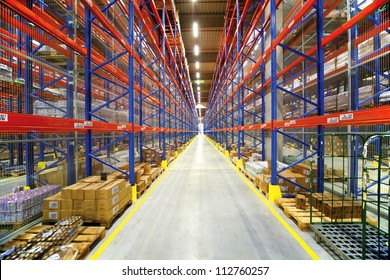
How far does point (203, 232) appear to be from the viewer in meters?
3.29

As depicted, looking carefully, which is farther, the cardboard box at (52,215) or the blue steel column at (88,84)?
the blue steel column at (88,84)

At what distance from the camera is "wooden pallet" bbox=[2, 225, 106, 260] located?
8.86 ft

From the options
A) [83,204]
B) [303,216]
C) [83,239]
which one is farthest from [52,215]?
[303,216]

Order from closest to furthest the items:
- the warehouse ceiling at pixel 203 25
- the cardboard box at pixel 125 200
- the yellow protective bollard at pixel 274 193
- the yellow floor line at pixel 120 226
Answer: the yellow floor line at pixel 120 226 < the cardboard box at pixel 125 200 < the yellow protective bollard at pixel 274 193 < the warehouse ceiling at pixel 203 25

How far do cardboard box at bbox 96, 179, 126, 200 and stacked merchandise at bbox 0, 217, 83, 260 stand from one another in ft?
2.02

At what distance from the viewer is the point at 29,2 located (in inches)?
173

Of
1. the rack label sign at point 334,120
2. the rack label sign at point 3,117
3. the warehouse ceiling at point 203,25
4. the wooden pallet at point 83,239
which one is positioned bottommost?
the wooden pallet at point 83,239

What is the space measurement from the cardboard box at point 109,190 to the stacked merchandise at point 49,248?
614 millimetres

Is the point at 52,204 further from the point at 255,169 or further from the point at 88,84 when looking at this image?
the point at 255,169

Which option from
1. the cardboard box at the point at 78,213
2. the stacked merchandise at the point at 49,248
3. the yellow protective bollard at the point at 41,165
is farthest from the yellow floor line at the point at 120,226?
the yellow protective bollard at the point at 41,165

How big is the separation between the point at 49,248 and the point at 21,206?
1679mm

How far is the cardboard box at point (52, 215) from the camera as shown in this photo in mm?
3512

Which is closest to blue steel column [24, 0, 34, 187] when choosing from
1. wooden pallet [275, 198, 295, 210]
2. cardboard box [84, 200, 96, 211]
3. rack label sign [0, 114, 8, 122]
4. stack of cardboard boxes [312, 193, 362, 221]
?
cardboard box [84, 200, 96, 211]

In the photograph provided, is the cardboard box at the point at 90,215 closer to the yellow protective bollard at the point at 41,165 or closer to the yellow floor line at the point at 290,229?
the yellow floor line at the point at 290,229
